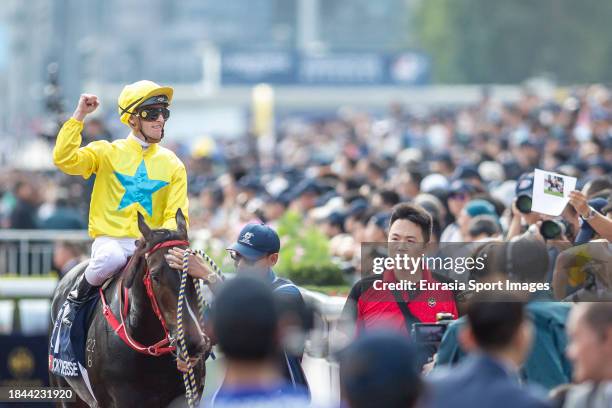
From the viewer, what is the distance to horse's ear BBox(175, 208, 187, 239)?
8.80m

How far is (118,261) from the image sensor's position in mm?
9305

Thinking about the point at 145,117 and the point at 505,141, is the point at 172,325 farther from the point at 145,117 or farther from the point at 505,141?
the point at 505,141

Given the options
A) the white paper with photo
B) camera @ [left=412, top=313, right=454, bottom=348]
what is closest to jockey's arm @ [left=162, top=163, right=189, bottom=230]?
camera @ [left=412, top=313, right=454, bottom=348]

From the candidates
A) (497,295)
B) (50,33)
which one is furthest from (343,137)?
(50,33)

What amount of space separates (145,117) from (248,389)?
4.69 m

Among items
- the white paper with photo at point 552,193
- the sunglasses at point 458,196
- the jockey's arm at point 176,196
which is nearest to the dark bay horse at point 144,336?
the jockey's arm at point 176,196

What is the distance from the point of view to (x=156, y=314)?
8.80 m

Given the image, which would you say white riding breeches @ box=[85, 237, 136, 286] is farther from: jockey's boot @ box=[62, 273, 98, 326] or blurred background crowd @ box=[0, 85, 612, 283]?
blurred background crowd @ box=[0, 85, 612, 283]

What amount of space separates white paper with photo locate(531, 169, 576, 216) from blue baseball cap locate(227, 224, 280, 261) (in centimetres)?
142

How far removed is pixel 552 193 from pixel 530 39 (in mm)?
62935

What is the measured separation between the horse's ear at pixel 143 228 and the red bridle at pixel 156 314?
0.34 ft

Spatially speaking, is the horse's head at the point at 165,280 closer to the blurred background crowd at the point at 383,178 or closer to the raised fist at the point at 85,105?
the blurred background crowd at the point at 383,178

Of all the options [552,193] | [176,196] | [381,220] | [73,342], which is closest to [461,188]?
[381,220]

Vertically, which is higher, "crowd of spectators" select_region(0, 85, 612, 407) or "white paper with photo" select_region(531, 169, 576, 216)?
"white paper with photo" select_region(531, 169, 576, 216)
